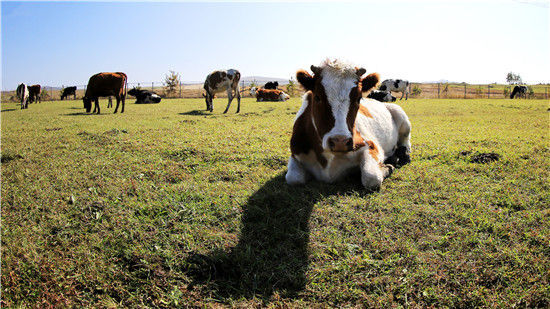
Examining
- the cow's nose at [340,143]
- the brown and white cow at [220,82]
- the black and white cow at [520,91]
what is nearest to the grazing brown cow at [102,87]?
the brown and white cow at [220,82]

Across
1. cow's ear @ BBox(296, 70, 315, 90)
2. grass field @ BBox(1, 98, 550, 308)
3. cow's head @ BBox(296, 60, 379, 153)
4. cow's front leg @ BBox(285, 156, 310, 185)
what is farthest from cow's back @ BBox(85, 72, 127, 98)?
cow's head @ BBox(296, 60, 379, 153)

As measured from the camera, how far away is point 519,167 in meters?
4.86

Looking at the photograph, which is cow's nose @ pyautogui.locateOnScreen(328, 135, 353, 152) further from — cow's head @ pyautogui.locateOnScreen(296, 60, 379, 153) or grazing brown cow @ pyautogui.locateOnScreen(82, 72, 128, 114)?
grazing brown cow @ pyautogui.locateOnScreen(82, 72, 128, 114)

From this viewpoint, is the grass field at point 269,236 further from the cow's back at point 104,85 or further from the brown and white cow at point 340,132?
the cow's back at point 104,85

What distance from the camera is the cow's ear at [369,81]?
13.2 feet

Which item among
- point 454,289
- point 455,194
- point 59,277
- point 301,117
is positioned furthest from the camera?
point 301,117

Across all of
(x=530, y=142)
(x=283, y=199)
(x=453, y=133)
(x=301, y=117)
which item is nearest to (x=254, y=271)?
(x=283, y=199)

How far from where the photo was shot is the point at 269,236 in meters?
2.97

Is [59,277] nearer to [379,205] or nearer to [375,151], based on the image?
[379,205]

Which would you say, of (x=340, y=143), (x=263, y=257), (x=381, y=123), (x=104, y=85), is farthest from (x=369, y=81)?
(x=104, y=85)

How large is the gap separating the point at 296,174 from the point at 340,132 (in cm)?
113

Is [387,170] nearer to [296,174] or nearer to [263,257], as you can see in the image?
[296,174]

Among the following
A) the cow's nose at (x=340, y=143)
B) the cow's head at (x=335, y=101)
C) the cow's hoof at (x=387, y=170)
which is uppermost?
the cow's head at (x=335, y=101)

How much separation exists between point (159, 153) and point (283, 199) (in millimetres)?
3650
